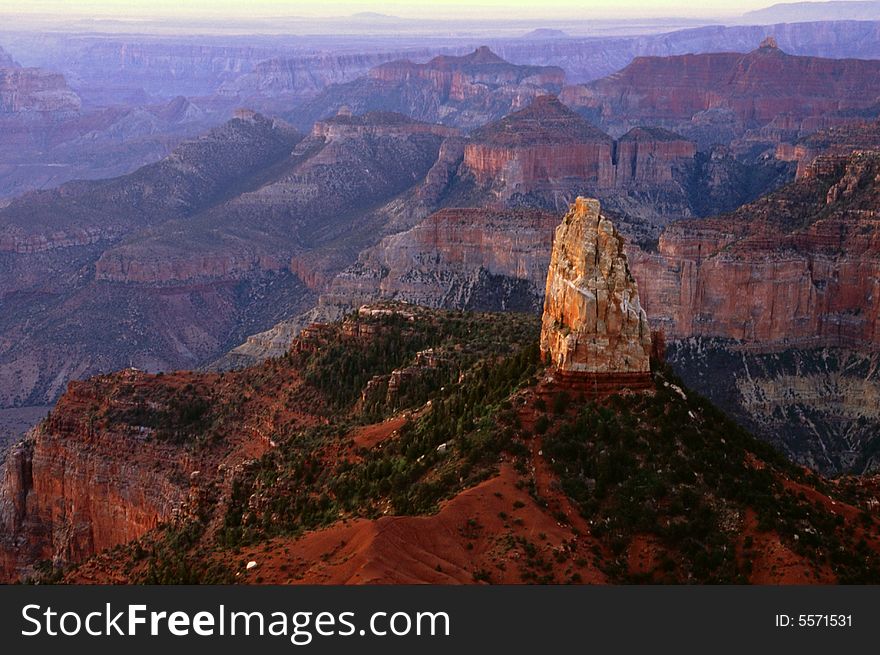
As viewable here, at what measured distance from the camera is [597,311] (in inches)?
1671

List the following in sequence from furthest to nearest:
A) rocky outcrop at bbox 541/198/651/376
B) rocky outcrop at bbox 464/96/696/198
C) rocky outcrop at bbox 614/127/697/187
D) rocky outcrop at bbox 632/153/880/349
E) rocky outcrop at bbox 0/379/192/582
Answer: rocky outcrop at bbox 614/127/697/187
rocky outcrop at bbox 464/96/696/198
rocky outcrop at bbox 632/153/880/349
rocky outcrop at bbox 0/379/192/582
rocky outcrop at bbox 541/198/651/376

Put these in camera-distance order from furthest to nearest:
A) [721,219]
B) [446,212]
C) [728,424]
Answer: [446,212] < [721,219] < [728,424]

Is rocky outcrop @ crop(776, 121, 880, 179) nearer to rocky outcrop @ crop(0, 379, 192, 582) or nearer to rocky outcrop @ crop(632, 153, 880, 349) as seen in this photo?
rocky outcrop @ crop(632, 153, 880, 349)

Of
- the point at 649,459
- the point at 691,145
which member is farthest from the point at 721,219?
the point at 691,145

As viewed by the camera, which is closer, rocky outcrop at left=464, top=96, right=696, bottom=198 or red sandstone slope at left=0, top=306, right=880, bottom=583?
red sandstone slope at left=0, top=306, right=880, bottom=583

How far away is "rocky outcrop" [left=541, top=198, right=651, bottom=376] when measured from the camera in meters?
42.4

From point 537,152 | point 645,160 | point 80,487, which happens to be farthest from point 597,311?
point 645,160

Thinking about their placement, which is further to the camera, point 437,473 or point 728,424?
point 728,424

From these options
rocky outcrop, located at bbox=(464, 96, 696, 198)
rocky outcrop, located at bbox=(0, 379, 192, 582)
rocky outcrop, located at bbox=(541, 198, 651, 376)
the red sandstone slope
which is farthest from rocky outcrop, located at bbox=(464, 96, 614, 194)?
rocky outcrop, located at bbox=(541, 198, 651, 376)

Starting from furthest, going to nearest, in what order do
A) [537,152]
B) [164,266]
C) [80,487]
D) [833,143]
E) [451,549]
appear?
[537,152] → [164,266] → [833,143] → [80,487] → [451,549]

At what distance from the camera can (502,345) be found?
203 ft

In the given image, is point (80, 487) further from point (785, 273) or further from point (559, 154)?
point (559, 154)

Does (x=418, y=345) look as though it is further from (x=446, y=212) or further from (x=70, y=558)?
(x=446, y=212)

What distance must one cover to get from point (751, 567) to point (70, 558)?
3323 cm
